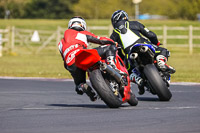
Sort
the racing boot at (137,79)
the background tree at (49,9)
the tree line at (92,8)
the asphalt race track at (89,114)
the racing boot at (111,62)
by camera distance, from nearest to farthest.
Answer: the asphalt race track at (89,114) < the racing boot at (111,62) < the racing boot at (137,79) < the tree line at (92,8) < the background tree at (49,9)

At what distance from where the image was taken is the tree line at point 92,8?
83750mm

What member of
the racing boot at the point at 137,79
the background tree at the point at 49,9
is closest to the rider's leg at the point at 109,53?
the racing boot at the point at 137,79

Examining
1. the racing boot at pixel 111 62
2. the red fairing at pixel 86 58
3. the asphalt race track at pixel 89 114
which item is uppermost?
the red fairing at pixel 86 58

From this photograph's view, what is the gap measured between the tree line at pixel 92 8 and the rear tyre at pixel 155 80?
7118 centimetres

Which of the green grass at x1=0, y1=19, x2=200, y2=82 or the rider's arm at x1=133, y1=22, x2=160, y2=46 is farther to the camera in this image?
the green grass at x1=0, y1=19, x2=200, y2=82

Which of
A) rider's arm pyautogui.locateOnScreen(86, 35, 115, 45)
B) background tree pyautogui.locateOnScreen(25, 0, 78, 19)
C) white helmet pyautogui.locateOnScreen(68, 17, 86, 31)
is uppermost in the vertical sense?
white helmet pyautogui.locateOnScreen(68, 17, 86, 31)

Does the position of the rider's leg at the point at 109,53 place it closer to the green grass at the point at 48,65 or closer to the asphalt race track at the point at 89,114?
the asphalt race track at the point at 89,114

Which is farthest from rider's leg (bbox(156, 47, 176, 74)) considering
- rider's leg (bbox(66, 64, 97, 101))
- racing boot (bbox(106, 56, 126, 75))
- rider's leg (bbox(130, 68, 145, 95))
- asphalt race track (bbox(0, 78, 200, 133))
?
rider's leg (bbox(66, 64, 97, 101))

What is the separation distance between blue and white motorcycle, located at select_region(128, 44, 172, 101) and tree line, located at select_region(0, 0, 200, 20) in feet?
233

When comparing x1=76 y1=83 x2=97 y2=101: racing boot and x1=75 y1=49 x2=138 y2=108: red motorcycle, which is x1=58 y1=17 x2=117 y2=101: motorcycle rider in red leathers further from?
x1=75 y1=49 x2=138 y2=108: red motorcycle

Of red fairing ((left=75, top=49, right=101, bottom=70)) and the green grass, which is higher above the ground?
red fairing ((left=75, top=49, right=101, bottom=70))

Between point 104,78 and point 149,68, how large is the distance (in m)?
1.27

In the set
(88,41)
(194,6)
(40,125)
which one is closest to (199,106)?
(88,41)

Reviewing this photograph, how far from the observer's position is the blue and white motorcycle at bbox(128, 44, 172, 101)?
9.70m
